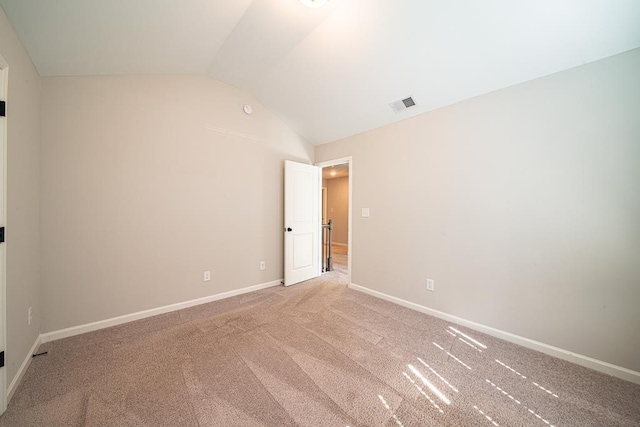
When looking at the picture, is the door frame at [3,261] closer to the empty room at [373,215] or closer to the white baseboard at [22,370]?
the empty room at [373,215]

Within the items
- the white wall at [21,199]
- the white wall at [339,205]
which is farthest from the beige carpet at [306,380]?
the white wall at [339,205]

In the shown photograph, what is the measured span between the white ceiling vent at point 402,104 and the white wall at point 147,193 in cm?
185

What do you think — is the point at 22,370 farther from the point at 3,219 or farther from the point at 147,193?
the point at 147,193

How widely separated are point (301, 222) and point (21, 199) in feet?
9.40

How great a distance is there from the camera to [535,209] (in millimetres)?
2000

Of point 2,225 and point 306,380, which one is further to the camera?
point 306,380

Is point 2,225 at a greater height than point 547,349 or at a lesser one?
greater

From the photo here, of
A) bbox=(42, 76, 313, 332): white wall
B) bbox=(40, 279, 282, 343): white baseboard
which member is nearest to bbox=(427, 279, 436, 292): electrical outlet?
bbox=(42, 76, 313, 332): white wall

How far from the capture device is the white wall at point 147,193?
83.7 inches

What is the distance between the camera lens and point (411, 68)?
2.23m

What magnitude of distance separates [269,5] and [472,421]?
3306mm

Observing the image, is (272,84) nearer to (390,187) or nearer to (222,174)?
(222,174)

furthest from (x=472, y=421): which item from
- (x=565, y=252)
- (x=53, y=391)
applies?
(x=53, y=391)

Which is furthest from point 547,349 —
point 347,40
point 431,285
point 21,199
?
point 21,199
